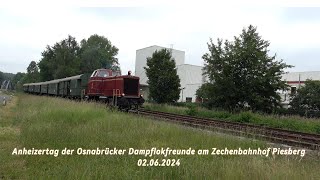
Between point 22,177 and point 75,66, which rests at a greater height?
point 75,66

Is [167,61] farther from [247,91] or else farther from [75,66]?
[75,66]

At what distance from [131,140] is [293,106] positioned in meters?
31.4

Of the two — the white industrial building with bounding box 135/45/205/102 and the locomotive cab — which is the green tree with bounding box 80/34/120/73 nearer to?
the white industrial building with bounding box 135/45/205/102

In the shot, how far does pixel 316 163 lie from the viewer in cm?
771

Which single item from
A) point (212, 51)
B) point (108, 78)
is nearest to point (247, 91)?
point (212, 51)

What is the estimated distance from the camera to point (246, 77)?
2752cm

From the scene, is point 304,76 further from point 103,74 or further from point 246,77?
point 103,74

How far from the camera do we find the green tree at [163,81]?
35.6m

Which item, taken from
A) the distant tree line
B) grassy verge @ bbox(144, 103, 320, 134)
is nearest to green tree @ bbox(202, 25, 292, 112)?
grassy verge @ bbox(144, 103, 320, 134)

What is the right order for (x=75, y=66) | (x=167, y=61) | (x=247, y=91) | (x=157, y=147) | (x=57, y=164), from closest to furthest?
(x=57, y=164) → (x=157, y=147) → (x=247, y=91) → (x=167, y=61) → (x=75, y=66)

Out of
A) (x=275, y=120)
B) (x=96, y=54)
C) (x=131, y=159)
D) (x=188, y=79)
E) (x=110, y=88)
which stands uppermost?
(x=96, y=54)

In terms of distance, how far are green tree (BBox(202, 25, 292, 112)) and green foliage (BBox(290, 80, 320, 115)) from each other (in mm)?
9523

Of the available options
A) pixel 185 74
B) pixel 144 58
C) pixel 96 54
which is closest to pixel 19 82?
pixel 96 54

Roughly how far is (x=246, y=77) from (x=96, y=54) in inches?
2601
